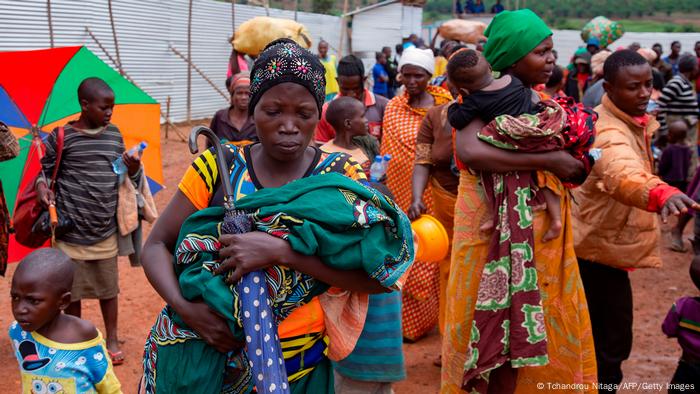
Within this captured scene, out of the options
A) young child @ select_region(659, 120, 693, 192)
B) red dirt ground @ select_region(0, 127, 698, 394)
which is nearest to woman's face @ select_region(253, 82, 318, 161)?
red dirt ground @ select_region(0, 127, 698, 394)

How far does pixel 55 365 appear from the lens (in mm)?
2592

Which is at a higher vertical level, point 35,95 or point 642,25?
point 35,95

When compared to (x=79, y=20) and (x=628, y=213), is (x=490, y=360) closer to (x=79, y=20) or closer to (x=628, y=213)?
(x=628, y=213)

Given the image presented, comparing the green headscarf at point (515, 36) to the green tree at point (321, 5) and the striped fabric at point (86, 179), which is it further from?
the green tree at point (321, 5)

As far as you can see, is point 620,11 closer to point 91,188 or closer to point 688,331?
point 688,331

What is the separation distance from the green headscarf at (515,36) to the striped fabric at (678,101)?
280 inches

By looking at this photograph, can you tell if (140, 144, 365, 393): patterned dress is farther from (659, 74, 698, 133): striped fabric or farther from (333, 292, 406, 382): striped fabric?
(659, 74, 698, 133): striped fabric

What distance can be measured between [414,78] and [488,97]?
7.34 feet

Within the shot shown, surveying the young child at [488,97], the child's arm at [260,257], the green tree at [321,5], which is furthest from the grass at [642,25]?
the child's arm at [260,257]

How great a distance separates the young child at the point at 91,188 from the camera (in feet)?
14.1

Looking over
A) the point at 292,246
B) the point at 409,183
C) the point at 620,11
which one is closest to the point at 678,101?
the point at 409,183

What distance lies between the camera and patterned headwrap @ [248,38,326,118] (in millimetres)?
1915

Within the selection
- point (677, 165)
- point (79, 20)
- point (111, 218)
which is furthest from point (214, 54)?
point (111, 218)

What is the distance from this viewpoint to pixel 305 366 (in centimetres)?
195
